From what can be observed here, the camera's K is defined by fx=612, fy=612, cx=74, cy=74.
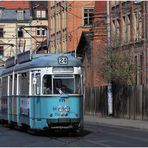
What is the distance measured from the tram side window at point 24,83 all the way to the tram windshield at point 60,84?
1808mm

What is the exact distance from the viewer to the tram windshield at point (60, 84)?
23.4 meters

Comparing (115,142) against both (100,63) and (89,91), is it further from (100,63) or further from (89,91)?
(89,91)

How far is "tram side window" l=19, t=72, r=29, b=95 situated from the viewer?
25.3m

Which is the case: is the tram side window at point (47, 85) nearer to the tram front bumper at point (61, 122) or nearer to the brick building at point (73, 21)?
the tram front bumper at point (61, 122)

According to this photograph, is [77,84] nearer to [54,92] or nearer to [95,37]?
[54,92]

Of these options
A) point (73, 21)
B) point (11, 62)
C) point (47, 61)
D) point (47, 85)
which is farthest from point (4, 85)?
point (73, 21)

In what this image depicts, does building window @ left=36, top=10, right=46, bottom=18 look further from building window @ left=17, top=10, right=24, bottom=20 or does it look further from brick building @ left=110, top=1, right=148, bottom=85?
brick building @ left=110, top=1, right=148, bottom=85

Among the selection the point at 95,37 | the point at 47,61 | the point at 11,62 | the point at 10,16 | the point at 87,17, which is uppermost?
the point at 10,16

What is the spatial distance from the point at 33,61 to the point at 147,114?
46.7ft

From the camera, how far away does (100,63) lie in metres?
43.6

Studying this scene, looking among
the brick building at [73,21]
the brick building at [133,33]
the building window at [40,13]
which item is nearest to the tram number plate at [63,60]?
the brick building at [133,33]

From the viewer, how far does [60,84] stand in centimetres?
2344

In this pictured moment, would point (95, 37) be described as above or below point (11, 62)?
above

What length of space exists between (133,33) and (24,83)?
24693 mm
